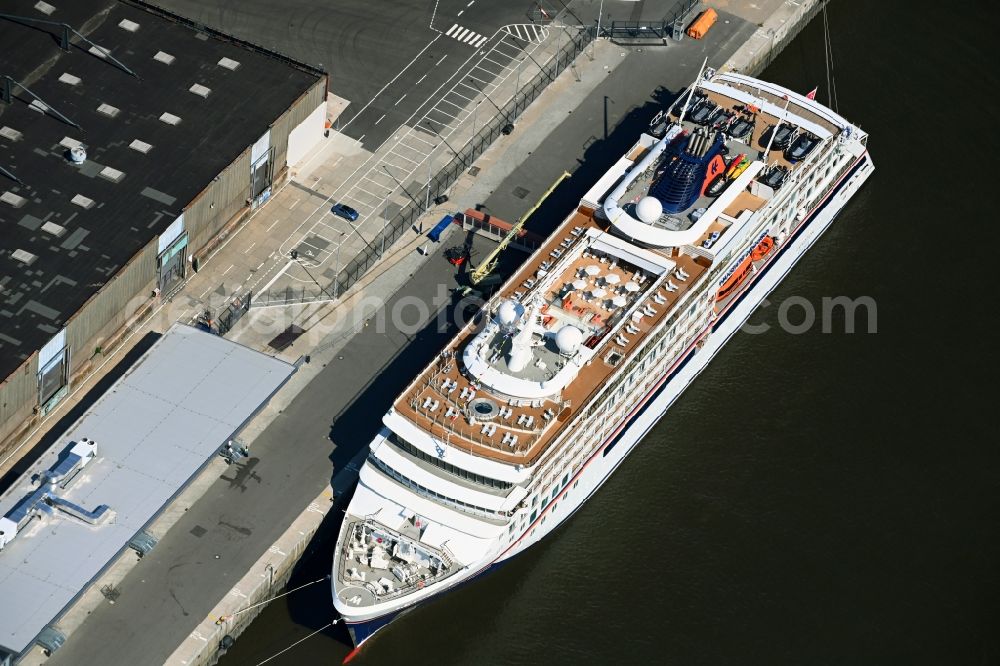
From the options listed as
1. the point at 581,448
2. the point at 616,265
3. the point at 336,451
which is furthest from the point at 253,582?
the point at 616,265

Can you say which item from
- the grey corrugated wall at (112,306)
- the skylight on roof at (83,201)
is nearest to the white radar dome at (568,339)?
the grey corrugated wall at (112,306)

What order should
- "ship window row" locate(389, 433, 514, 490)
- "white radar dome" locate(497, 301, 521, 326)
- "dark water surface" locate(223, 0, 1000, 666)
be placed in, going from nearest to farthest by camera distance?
"ship window row" locate(389, 433, 514, 490)
"dark water surface" locate(223, 0, 1000, 666)
"white radar dome" locate(497, 301, 521, 326)

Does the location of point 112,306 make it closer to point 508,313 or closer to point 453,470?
point 453,470

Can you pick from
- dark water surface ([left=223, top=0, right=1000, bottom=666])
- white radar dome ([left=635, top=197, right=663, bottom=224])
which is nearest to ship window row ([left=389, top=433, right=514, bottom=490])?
dark water surface ([left=223, top=0, right=1000, bottom=666])

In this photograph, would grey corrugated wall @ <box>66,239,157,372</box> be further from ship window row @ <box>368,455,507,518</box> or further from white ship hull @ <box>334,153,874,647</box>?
white ship hull @ <box>334,153,874,647</box>

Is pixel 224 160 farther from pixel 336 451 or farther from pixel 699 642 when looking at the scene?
pixel 699 642

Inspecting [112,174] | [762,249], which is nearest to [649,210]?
[762,249]
